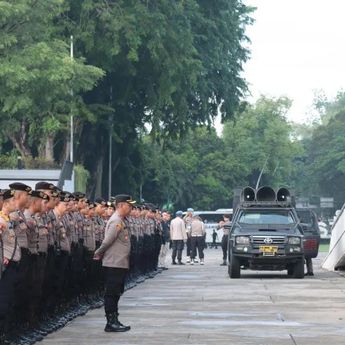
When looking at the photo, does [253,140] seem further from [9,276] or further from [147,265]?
[9,276]

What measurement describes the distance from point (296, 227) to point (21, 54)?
36.5 feet

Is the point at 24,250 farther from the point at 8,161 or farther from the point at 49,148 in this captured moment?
the point at 49,148

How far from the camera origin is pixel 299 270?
3450cm

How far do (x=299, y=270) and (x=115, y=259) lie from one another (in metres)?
16.3

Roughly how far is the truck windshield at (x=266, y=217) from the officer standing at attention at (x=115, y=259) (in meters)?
16.4

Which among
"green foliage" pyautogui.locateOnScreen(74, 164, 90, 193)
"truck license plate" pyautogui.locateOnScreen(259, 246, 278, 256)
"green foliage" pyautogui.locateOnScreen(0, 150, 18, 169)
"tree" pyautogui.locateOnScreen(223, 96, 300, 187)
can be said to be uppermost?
"tree" pyautogui.locateOnScreen(223, 96, 300, 187)

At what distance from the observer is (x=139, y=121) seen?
57.5 m

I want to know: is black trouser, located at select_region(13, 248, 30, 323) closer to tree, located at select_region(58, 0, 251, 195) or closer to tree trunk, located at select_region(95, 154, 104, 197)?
tree, located at select_region(58, 0, 251, 195)

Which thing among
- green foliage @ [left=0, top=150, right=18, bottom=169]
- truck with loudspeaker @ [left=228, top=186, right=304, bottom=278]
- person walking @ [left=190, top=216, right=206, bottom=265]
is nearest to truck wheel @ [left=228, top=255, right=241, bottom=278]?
truck with loudspeaker @ [left=228, top=186, right=304, bottom=278]

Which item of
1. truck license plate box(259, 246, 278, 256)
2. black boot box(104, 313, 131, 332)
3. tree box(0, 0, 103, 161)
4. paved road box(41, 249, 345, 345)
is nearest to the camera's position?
paved road box(41, 249, 345, 345)

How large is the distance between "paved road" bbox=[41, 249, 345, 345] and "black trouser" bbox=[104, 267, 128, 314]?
0.38 m

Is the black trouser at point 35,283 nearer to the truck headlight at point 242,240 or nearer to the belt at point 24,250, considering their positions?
the belt at point 24,250

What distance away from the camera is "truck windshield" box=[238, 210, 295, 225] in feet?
115

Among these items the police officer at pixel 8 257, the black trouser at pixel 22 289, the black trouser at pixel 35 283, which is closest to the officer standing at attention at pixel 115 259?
the black trouser at pixel 35 283
